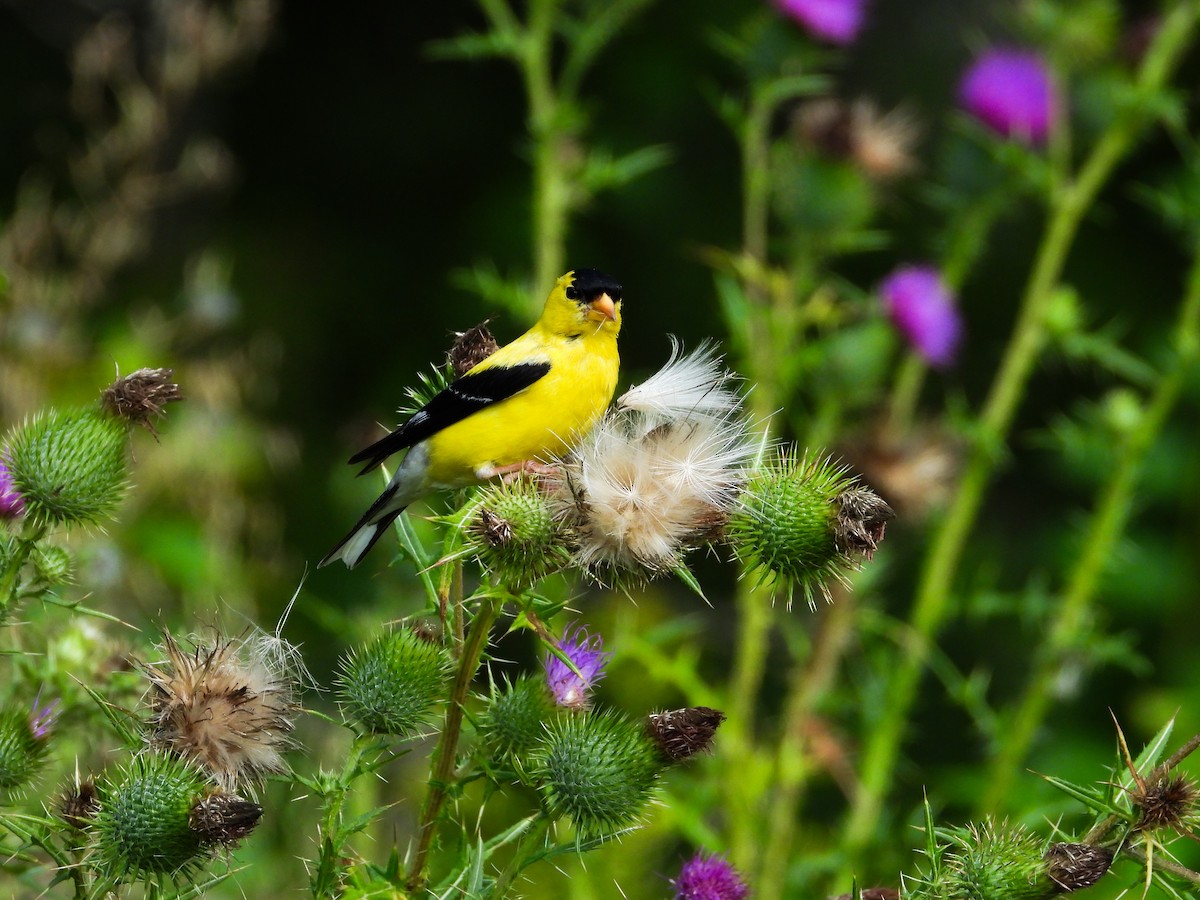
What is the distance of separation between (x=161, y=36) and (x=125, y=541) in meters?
2.96

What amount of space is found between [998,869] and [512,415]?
3.42 feet

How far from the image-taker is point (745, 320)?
261cm

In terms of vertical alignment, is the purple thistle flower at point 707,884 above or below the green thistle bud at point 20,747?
below

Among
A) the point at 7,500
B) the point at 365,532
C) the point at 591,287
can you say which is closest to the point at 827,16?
the point at 591,287

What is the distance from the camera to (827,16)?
2980 millimetres

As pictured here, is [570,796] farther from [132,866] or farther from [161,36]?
[161,36]

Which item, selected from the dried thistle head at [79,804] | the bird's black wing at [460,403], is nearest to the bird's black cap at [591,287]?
the bird's black wing at [460,403]

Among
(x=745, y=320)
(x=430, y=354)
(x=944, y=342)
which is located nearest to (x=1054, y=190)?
(x=944, y=342)

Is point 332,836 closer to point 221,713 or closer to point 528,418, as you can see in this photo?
point 221,713

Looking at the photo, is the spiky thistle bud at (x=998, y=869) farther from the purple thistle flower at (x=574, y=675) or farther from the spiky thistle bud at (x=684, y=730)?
the purple thistle flower at (x=574, y=675)

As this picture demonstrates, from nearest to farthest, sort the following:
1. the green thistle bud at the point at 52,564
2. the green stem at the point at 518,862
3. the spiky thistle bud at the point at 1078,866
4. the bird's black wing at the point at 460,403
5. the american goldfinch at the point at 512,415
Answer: the spiky thistle bud at the point at 1078,866 < the green stem at the point at 518,862 < the green thistle bud at the point at 52,564 < the bird's black wing at the point at 460,403 < the american goldfinch at the point at 512,415

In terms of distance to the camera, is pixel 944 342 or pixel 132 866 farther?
pixel 944 342

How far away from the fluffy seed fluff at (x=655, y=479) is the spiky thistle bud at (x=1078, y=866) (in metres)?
0.40

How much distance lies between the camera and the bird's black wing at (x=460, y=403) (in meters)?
1.85
